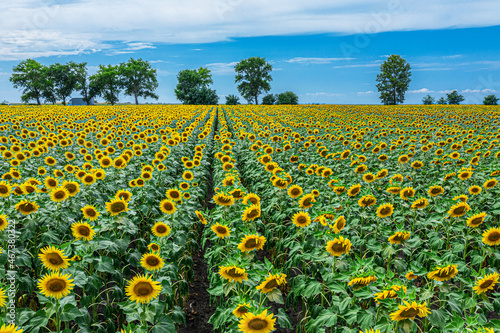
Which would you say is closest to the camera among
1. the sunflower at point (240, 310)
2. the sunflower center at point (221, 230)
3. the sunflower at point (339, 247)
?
the sunflower at point (240, 310)

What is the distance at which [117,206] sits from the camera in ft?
14.2

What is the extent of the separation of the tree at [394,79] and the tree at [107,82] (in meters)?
75.8

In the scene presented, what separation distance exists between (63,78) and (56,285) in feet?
360

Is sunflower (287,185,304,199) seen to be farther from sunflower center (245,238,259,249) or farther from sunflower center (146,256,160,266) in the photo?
sunflower center (146,256,160,266)

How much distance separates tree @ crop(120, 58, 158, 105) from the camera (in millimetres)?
92000

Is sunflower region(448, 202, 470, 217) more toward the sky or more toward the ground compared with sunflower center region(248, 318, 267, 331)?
more toward the sky

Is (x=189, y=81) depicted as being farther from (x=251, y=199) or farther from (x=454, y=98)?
(x=251, y=199)

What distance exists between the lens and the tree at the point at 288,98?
8640 cm

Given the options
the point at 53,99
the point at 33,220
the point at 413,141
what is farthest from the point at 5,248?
the point at 53,99

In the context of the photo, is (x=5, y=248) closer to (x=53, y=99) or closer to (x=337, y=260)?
(x=337, y=260)

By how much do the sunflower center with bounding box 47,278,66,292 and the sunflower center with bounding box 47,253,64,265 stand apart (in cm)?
23

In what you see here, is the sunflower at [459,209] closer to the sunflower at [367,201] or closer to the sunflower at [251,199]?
the sunflower at [367,201]

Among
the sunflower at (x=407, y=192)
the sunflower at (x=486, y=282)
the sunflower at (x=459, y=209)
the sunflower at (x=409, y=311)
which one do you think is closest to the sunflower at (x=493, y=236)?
the sunflower at (x=459, y=209)

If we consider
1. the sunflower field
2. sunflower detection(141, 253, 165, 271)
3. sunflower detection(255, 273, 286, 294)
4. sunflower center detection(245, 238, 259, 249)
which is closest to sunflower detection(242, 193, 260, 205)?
the sunflower field
